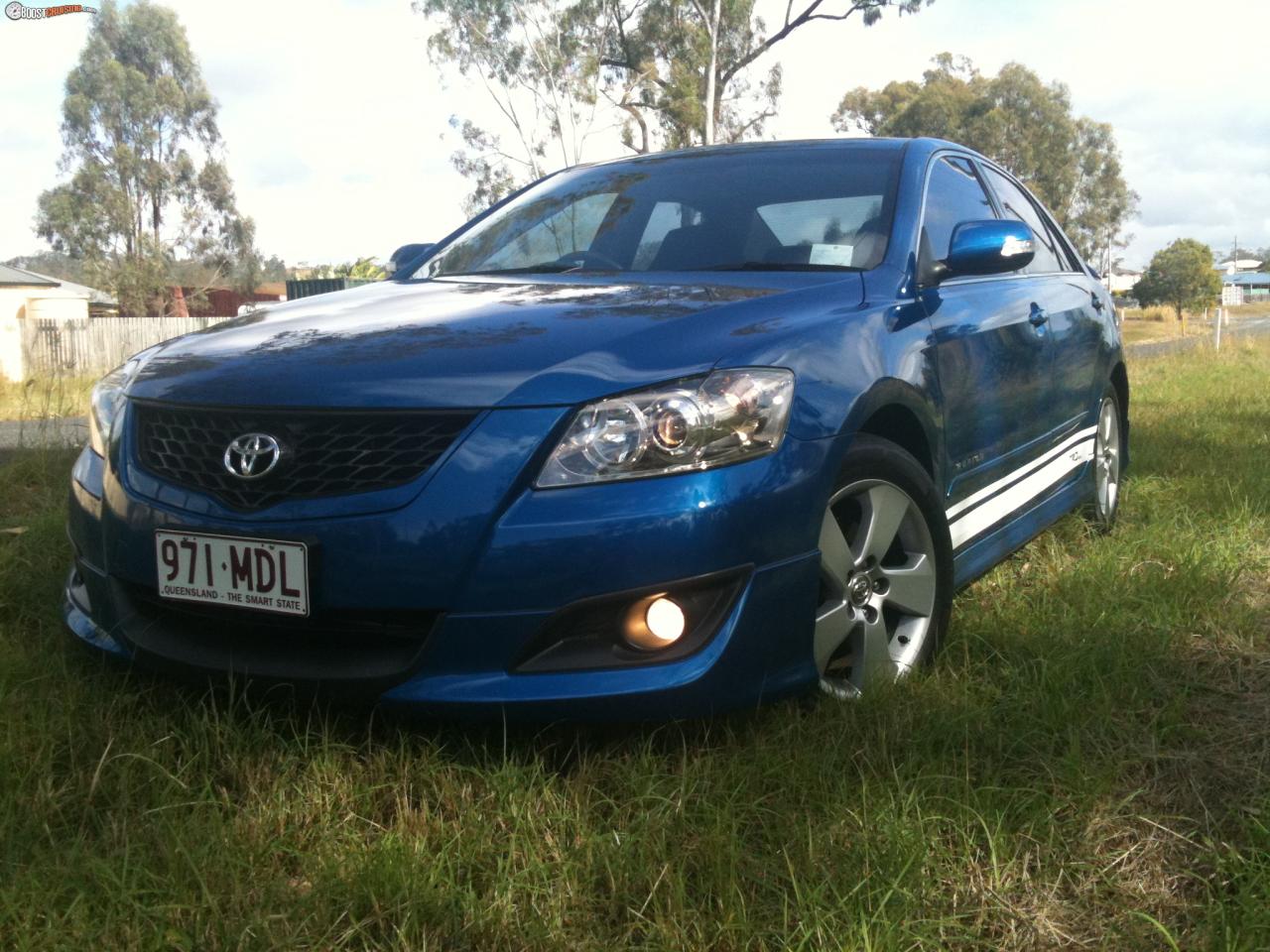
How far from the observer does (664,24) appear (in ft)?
100

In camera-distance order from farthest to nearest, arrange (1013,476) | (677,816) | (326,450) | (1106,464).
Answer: (1106,464) < (1013,476) < (326,450) < (677,816)

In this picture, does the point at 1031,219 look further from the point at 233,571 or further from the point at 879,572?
the point at 233,571

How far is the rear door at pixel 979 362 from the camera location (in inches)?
127

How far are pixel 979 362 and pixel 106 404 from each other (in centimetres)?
220

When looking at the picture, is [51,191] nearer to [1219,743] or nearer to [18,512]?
[18,512]

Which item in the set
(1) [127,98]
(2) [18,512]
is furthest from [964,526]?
(1) [127,98]

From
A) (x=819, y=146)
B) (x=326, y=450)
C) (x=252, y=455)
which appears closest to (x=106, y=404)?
(x=252, y=455)

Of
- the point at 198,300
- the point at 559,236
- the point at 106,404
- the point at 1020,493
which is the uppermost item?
the point at 198,300

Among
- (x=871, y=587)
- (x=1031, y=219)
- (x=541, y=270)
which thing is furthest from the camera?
(x=1031, y=219)

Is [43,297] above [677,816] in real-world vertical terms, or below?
above

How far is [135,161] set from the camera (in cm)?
4656

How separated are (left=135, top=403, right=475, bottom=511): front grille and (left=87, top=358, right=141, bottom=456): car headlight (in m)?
0.43

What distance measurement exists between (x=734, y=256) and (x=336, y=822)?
70.4 inches

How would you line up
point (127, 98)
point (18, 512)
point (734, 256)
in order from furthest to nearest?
1. point (127, 98)
2. point (18, 512)
3. point (734, 256)
